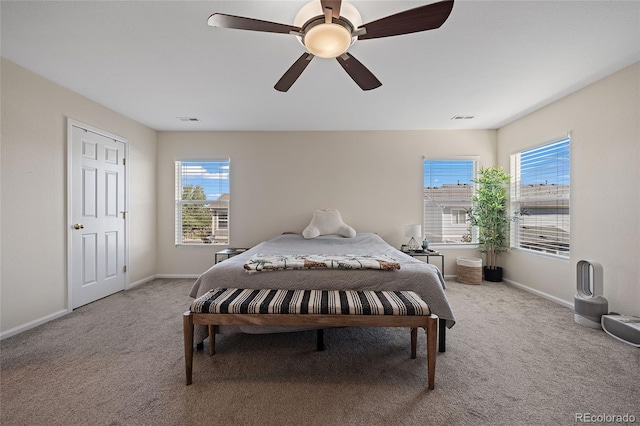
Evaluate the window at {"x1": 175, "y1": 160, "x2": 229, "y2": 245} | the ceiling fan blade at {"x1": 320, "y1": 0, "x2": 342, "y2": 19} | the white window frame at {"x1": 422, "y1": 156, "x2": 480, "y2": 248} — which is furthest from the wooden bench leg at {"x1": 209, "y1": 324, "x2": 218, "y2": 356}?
the white window frame at {"x1": 422, "y1": 156, "x2": 480, "y2": 248}

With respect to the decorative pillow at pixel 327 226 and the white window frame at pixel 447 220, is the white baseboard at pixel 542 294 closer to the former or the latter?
the white window frame at pixel 447 220

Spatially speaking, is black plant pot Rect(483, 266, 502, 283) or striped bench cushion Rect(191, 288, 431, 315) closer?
striped bench cushion Rect(191, 288, 431, 315)

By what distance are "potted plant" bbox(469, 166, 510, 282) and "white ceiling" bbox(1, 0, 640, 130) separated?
37.3 inches

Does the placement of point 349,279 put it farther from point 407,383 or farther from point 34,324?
point 34,324

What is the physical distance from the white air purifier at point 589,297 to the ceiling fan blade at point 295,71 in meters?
3.25

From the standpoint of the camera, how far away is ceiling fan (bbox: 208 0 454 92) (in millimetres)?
1369

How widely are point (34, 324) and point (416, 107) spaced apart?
187 inches

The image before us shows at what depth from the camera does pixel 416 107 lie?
3.37m

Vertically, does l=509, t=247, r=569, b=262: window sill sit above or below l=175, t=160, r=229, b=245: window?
below

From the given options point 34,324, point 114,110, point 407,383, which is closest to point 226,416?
point 407,383

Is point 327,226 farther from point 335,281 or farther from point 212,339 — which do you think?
point 212,339

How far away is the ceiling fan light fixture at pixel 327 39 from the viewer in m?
1.51

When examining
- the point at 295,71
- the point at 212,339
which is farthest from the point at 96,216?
the point at 295,71

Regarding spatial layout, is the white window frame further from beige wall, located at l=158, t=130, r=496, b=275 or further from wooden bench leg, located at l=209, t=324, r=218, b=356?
wooden bench leg, located at l=209, t=324, r=218, b=356
